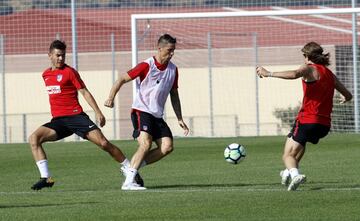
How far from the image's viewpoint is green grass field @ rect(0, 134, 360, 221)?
476 inches

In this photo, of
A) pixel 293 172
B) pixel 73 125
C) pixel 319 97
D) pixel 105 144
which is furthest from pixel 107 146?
pixel 319 97

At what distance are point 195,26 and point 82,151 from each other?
41.5 feet

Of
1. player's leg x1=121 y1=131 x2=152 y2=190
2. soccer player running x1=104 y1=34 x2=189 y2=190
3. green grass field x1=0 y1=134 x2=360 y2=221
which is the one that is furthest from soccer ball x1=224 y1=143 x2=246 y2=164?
player's leg x1=121 y1=131 x2=152 y2=190

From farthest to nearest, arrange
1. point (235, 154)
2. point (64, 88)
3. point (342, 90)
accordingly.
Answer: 1. point (235, 154)
2. point (64, 88)
3. point (342, 90)

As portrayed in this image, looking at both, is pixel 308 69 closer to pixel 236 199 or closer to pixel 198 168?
pixel 236 199

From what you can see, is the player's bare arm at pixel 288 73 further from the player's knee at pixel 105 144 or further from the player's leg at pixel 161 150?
the player's knee at pixel 105 144

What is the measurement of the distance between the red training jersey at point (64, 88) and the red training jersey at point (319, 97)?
294 centimetres

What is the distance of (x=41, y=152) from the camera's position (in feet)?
51.1

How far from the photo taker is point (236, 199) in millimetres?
13336

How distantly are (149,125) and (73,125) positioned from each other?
41.2 inches

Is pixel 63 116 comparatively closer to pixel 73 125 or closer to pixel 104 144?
pixel 73 125

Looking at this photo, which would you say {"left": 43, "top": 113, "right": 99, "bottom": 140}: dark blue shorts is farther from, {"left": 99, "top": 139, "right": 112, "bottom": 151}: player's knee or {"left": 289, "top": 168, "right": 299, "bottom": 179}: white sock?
{"left": 289, "top": 168, "right": 299, "bottom": 179}: white sock

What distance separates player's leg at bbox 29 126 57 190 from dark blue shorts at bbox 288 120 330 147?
125 inches

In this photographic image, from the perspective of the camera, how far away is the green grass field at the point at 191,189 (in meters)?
12.1
